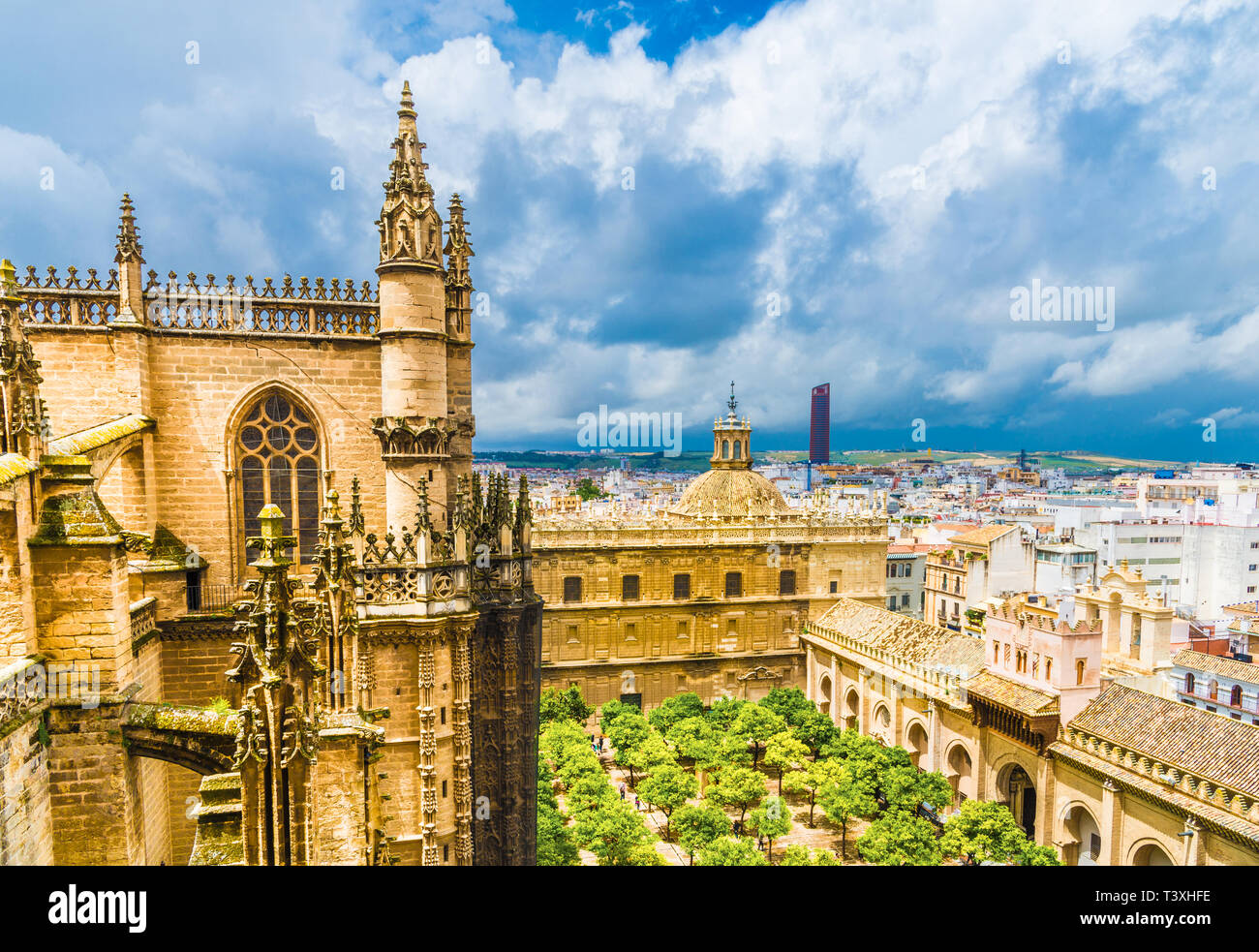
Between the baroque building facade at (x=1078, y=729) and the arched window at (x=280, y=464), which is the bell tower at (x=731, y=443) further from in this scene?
the arched window at (x=280, y=464)

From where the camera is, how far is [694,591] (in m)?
44.7

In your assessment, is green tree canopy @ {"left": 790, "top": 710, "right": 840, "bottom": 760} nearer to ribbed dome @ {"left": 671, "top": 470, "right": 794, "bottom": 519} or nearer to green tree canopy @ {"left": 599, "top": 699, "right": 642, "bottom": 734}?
green tree canopy @ {"left": 599, "top": 699, "right": 642, "bottom": 734}

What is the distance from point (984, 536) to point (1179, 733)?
3447cm

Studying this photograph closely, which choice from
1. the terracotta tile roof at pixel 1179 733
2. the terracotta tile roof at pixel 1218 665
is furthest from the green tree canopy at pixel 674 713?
the terracotta tile roof at pixel 1218 665

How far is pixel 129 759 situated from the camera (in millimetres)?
8031

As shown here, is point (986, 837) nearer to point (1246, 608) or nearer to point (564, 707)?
point (564, 707)

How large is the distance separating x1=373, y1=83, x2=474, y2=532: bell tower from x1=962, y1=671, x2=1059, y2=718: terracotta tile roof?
22.5m

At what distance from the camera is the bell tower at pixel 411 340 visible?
524 inches

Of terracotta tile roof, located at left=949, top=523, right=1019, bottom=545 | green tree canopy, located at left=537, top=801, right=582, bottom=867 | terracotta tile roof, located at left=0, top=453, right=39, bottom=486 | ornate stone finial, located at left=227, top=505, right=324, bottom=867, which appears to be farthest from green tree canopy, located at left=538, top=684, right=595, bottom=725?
terracotta tile roof, located at left=949, top=523, right=1019, bottom=545

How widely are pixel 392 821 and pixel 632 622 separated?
31185 mm

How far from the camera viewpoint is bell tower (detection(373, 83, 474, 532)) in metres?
13.3

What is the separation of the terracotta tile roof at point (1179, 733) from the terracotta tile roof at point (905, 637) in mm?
6072

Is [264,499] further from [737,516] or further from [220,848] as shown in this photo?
[737,516]
